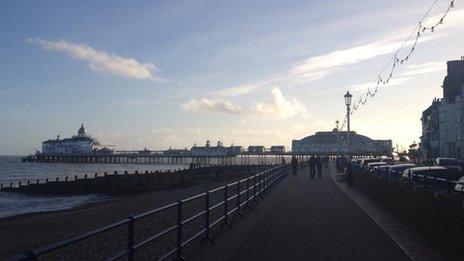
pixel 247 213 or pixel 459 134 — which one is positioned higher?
pixel 459 134

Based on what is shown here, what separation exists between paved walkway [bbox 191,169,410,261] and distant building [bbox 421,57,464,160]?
5025 centimetres

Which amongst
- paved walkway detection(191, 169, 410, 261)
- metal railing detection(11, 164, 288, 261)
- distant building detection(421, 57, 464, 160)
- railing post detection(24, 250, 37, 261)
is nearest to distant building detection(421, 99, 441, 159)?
distant building detection(421, 57, 464, 160)

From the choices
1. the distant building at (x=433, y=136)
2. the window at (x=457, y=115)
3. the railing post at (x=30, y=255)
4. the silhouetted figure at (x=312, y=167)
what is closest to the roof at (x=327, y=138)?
the distant building at (x=433, y=136)

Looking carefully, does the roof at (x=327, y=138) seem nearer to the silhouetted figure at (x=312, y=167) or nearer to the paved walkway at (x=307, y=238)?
the silhouetted figure at (x=312, y=167)

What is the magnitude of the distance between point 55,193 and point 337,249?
182 feet

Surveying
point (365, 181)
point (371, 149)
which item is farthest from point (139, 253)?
point (371, 149)

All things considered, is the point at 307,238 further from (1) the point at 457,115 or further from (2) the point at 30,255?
(1) the point at 457,115

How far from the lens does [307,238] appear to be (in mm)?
11656

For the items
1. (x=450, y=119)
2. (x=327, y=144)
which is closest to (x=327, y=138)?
(x=327, y=144)

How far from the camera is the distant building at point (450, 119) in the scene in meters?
63.9

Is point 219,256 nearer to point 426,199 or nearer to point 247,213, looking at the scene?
point 426,199

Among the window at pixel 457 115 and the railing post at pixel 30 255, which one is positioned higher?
the window at pixel 457 115

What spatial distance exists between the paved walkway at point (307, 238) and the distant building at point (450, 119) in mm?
50249

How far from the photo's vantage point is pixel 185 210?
2308 centimetres
